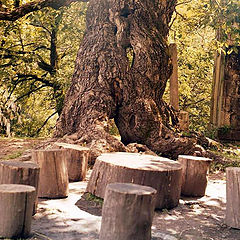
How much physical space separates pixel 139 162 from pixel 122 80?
4224 millimetres

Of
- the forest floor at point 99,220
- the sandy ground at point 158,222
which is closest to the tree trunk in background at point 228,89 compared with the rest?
the forest floor at point 99,220

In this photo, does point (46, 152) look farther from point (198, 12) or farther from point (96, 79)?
point (198, 12)

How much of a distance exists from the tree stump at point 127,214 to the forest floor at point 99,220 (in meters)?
0.53

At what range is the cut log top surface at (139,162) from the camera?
19.1ft

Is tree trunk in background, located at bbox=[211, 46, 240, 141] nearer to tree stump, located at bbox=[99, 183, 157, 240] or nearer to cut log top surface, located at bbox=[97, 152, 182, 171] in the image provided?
cut log top surface, located at bbox=[97, 152, 182, 171]

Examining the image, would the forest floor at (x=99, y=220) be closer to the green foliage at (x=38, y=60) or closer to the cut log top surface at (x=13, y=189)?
the cut log top surface at (x=13, y=189)

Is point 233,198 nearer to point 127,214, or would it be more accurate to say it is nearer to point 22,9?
point 127,214

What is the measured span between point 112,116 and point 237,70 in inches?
344

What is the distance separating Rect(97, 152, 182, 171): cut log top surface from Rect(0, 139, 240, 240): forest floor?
2.06 feet

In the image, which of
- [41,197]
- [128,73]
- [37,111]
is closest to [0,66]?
[37,111]

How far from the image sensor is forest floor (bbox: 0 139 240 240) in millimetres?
4730

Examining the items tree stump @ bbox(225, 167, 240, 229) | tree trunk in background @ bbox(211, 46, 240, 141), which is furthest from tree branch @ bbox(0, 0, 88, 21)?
tree trunk in background @ bbox(211, 46, 240, 141)

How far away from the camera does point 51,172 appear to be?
6.02m

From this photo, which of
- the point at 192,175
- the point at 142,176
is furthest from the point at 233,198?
the point at 192,175
